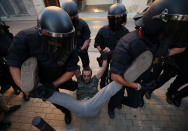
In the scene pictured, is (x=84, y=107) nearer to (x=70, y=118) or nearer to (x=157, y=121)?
(x=70, y=118)

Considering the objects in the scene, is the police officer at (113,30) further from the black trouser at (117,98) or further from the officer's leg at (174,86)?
the officer's leg at (174,86)

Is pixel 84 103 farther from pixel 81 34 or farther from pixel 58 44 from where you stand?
pixel 81 34

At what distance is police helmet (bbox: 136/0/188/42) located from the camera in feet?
3.58

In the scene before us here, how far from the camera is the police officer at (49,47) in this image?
1.23m

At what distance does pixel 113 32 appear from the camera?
2461mm

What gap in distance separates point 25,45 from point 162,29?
161 cm

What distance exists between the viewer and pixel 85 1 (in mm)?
12656

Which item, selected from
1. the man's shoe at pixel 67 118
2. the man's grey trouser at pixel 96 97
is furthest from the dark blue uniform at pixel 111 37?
the man's shoe at pixel 67 118

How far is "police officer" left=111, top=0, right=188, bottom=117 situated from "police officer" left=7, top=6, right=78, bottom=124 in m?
0.67

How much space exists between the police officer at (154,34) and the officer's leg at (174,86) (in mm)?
1504

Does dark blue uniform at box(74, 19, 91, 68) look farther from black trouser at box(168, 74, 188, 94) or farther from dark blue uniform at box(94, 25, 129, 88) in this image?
black trouser at box(168, 74, 188, 94)

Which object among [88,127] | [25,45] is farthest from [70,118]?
[25,45]

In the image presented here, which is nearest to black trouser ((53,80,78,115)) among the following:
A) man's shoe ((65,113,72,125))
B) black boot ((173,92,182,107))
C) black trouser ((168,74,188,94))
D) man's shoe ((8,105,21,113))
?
man's shoe ((65,113,72,125))

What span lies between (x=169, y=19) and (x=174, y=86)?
6.98ft
